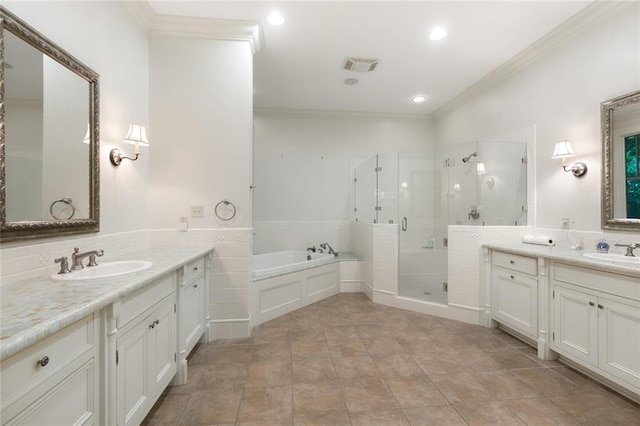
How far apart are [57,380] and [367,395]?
5.46ft

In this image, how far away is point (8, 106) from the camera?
1.36 metres

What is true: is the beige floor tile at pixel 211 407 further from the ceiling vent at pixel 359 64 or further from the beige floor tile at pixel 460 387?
the ceiling vent at pixel 359 64

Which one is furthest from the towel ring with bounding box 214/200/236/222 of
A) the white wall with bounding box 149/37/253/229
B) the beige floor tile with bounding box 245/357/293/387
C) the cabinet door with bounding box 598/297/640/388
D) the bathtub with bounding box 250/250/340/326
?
the cabinet door with bounding box 598/297/640/388

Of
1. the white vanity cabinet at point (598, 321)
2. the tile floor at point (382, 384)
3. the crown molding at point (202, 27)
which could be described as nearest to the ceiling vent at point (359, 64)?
the crown molding at point (202, 27)

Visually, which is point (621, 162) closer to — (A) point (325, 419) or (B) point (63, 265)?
(A) point (325, 419)

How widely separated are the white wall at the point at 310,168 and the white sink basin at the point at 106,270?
2926 millimetres

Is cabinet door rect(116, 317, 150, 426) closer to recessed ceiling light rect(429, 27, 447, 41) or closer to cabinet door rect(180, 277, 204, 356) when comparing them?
cabinet door rect(180, 277, 204, 356)

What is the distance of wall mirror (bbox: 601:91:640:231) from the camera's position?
2180 mm

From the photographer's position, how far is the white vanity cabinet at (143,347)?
1.30 m

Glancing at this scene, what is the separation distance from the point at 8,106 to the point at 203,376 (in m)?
1.98

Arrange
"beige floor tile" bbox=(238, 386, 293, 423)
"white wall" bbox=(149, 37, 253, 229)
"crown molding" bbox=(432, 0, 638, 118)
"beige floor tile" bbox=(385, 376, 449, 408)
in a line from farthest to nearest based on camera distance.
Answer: "white wall" bbox=(149, 37, 253, 229) < "crown molding" bbox=(432, 0, 638, 118) < "beige floor tile" bbox=(385, 376, 449, 408) < "beige floor tile" bbox=(238, 386, 293, 423)

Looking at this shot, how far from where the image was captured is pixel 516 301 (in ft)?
8.85

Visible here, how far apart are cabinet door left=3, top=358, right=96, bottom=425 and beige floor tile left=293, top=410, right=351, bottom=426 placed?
40.5 inches

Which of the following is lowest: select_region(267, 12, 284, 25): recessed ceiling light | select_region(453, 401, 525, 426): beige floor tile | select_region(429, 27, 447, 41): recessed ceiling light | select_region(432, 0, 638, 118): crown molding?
select_region(453, 401, 525, 426): beige floor tile
